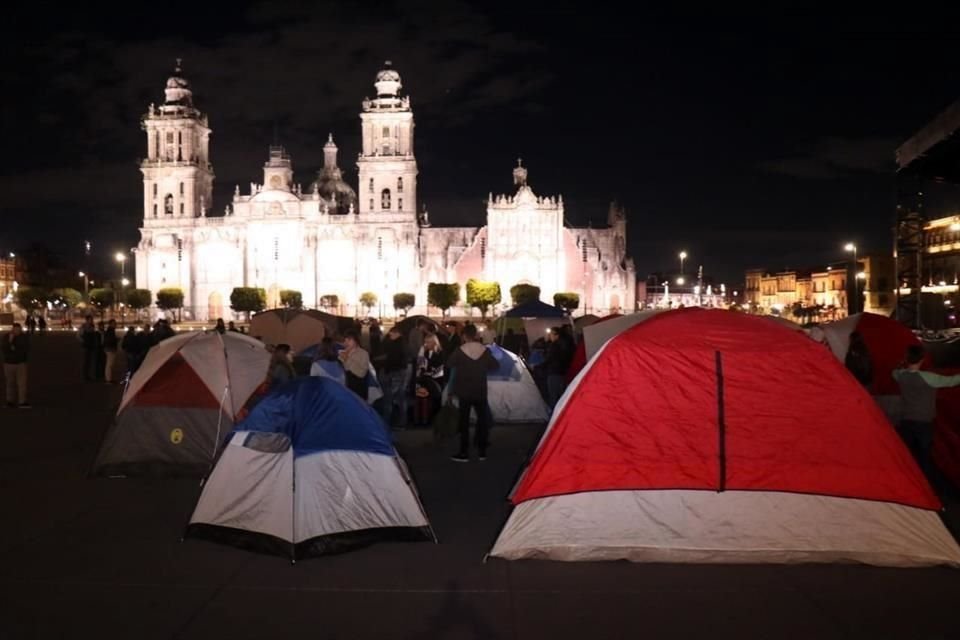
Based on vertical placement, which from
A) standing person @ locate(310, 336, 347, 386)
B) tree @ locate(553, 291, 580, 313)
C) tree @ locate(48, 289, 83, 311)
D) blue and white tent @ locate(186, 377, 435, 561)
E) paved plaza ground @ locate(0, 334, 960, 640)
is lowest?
paved plaza ground @ locate(0, 334, 960, 640)

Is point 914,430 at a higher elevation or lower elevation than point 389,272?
lower

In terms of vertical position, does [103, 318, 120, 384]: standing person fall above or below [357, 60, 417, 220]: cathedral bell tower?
below

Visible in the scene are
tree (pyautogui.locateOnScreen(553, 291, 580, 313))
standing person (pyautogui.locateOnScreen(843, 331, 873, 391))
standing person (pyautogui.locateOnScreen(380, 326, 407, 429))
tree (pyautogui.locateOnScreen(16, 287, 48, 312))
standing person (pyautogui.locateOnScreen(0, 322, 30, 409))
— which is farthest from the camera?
tree (pyautogui.locateOnScreen(16, 287, 48, 312))

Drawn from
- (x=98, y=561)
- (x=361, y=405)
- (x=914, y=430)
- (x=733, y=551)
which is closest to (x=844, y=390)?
(x=733, y=551)

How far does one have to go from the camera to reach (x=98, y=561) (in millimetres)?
6395

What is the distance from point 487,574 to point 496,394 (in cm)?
766

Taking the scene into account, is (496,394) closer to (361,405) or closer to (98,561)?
(361,405)

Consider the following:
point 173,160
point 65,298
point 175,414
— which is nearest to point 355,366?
point 175,414

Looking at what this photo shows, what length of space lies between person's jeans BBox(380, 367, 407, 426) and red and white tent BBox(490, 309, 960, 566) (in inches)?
249

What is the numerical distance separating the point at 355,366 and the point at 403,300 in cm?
5950

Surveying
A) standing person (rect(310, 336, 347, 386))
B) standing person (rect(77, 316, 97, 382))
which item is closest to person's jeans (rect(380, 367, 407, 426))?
standing person (rect(310, 336, 347, 386))

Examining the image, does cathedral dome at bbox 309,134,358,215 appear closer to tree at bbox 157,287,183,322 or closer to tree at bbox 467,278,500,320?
tree at bbox 157,287,183,322

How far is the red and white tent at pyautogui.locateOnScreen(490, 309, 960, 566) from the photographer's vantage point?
20.6 feet

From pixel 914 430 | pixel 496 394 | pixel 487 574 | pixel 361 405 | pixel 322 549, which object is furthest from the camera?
pixel 496 394
